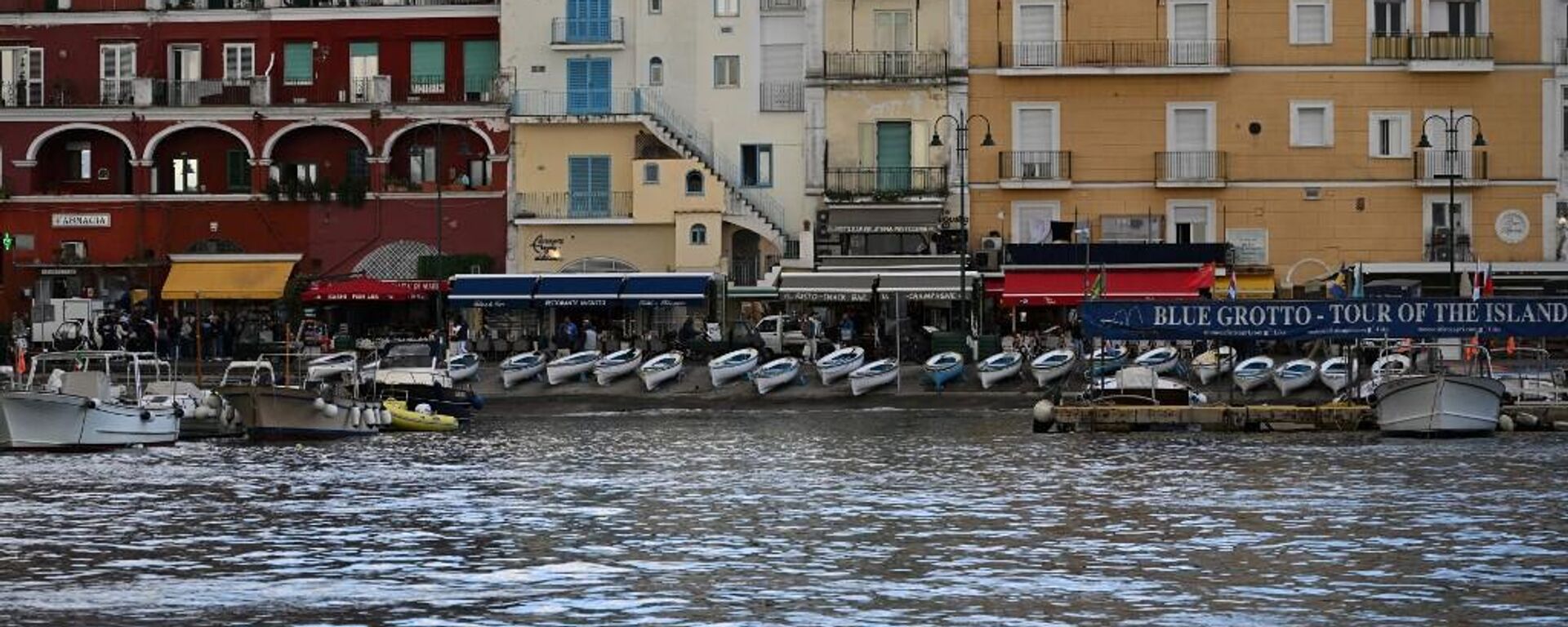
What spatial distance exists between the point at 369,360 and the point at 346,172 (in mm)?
12532

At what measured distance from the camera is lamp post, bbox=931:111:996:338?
72.4 metres

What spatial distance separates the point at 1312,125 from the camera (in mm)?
77312

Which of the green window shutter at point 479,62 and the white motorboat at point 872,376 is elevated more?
the green window shutter at point 479,62

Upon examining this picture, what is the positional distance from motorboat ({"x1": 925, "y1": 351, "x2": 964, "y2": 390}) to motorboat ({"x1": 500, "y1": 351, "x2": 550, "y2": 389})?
10.7m

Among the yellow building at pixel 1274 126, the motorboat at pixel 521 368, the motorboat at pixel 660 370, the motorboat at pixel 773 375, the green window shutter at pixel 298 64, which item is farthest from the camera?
the green window shutter at pixel 298 64

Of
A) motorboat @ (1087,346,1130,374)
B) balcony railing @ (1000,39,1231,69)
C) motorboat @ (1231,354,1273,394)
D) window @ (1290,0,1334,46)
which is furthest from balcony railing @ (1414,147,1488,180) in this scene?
motorboat @ (1231,354,1273,394)

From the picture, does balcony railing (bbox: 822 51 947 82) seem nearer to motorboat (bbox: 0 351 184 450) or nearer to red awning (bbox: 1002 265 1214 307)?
red awning (bbox: 1002 265 1214 307)

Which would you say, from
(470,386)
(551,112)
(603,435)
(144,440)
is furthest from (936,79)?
(144,440)

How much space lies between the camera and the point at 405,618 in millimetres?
27438

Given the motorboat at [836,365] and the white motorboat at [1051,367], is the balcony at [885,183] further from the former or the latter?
the white motorboat at [1051,367]

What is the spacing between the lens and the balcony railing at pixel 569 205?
262 ft

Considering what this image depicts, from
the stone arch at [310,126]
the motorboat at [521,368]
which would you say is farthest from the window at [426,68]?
the motorboat at [521,368]

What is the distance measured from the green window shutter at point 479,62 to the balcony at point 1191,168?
2076cm

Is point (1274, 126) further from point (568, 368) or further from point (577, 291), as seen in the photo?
point (568, 368)
